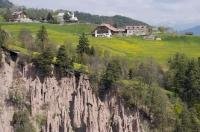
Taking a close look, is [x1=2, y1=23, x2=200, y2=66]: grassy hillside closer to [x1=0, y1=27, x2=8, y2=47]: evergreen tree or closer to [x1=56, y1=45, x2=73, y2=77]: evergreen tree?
[x1=56, y1=45, x2=73, y2=77]: evergreen tree

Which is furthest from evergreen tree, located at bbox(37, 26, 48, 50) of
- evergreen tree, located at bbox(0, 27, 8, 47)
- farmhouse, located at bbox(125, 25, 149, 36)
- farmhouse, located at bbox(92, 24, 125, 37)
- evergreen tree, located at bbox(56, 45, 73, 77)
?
farmhouse, located at bbox(125, 25, 149, 36)

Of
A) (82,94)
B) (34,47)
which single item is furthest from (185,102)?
(34,47)

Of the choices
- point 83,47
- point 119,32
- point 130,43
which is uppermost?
point 83,47

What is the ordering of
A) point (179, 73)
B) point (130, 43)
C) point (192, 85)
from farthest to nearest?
point (130, 43)
point (179, 73)
point (192, 85)

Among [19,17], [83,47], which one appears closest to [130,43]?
[83,47]

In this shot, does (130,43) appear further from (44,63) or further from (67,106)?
(44,63)

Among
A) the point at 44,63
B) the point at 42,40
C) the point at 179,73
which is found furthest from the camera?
the point at 179,73

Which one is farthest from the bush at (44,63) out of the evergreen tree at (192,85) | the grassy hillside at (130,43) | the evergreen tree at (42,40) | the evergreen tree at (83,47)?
the evergreen tree at (192,85)
